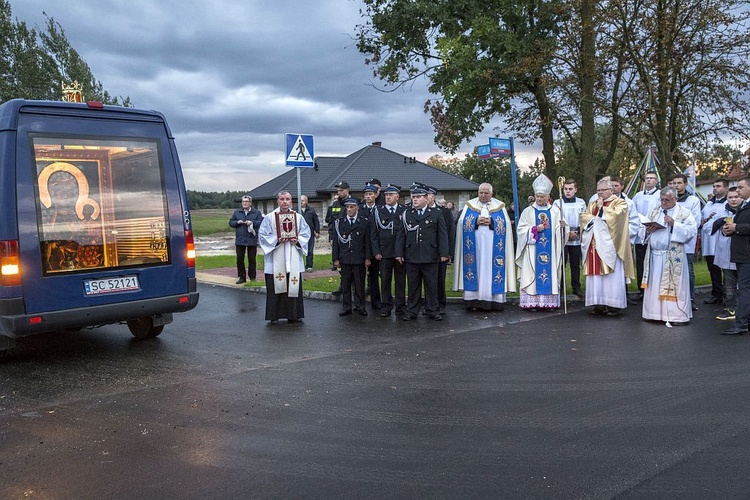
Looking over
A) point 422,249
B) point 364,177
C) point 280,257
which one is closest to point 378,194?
point 422,249

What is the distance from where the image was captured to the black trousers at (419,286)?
32.1 feet

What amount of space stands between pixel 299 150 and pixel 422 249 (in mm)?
3437

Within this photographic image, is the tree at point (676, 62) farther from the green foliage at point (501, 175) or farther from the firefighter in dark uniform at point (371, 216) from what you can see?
the green foliage at point (501, 175)

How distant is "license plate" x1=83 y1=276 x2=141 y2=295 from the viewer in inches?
269

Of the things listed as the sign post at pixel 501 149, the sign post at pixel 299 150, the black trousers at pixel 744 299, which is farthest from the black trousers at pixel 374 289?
the black trousers at pixel 744 299

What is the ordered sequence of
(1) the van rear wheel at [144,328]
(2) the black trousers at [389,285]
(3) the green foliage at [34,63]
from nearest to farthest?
(1) the van rear wheel at [144,328], (2) the black trousers at [389,285], (3) the green foliage at [34,63]

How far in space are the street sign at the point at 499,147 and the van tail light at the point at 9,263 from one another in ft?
31.6

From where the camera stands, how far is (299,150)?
459 inches

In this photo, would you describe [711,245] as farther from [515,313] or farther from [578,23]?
[578,23]

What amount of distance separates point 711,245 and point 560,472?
28.0ft

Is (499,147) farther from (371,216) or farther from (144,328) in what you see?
(144,328)

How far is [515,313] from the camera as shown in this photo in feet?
33.5

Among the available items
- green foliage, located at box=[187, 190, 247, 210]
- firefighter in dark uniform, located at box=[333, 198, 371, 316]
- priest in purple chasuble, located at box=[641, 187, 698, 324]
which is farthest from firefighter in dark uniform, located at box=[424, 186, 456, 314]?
green foliage, located at box=[187, 190, 247, 210]

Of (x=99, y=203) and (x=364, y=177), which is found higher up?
(x=364, y=177)
